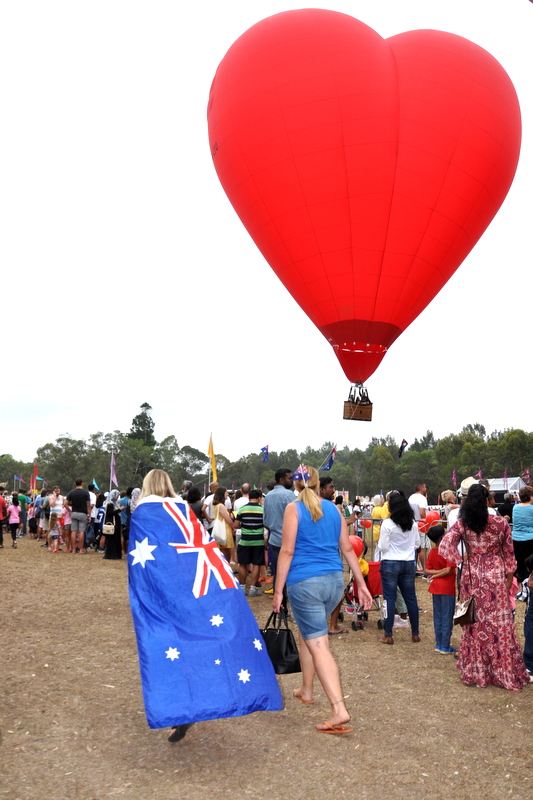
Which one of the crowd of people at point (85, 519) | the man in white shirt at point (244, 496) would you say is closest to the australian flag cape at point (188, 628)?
the man in white shirt at point (244, 496)

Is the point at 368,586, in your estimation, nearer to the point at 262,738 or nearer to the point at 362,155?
the point at 262,738

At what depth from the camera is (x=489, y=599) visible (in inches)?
247

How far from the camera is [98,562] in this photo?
51.5 ft

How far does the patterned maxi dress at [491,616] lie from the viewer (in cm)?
622

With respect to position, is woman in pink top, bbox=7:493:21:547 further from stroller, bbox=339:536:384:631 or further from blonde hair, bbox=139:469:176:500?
blonde hair, bbox=139:469:176:500

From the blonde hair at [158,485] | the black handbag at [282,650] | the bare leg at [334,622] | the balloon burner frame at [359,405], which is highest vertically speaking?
the balloon burner frame at [359,405]

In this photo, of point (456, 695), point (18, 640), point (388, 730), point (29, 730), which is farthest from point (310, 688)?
point (18, 640)

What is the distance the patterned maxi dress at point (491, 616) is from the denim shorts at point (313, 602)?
1.84 metres

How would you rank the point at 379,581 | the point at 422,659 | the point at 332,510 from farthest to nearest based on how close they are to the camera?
the point at 379,581, the point at 422,659, the point at 332,510

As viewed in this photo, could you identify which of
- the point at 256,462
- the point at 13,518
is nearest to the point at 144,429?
the point at 256,462

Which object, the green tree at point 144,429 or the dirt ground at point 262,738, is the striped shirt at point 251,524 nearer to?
the dirt ground at point 262,738

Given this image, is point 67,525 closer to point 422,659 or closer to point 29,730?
point 422,659

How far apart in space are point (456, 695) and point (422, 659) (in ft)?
4.30

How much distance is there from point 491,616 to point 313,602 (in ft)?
6.78
